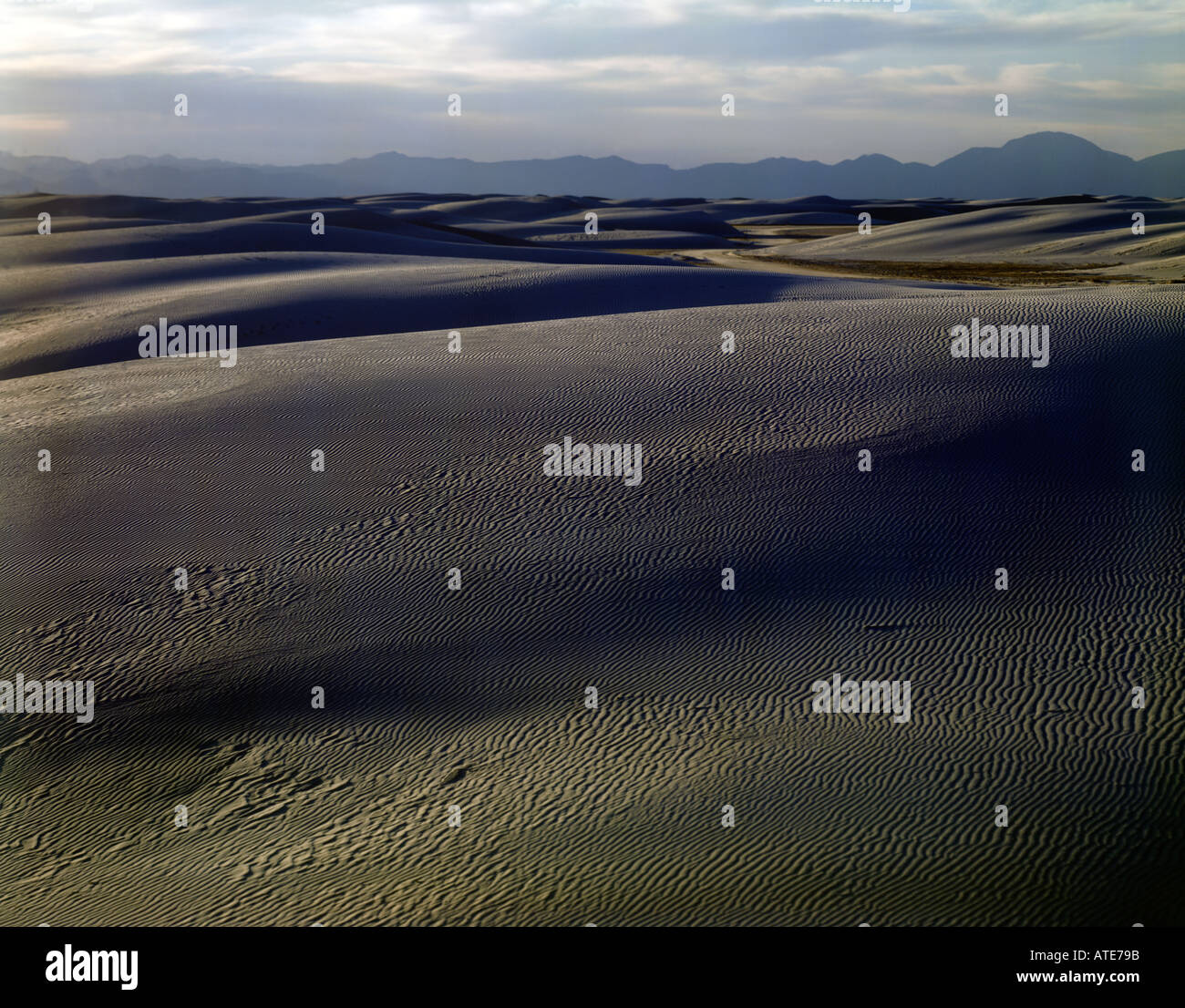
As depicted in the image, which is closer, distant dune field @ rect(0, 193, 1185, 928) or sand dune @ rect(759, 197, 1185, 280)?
distant dune field @ rect(0, 193, 1185, 928)

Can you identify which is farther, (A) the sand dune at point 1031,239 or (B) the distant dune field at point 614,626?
(A) the sand dune at point 1031,239

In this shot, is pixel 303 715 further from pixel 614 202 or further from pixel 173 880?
pixel 614 202

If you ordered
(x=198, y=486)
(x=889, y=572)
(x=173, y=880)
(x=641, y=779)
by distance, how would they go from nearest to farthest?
(x=173, y=880), (x=641, y=779), (x=889, y=572), (x=198, y=486)

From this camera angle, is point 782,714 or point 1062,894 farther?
point 782,714

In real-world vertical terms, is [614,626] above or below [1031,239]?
below

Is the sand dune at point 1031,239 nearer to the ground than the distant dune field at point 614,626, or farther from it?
farther from it

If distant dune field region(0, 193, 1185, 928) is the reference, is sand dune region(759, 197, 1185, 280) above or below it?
above
